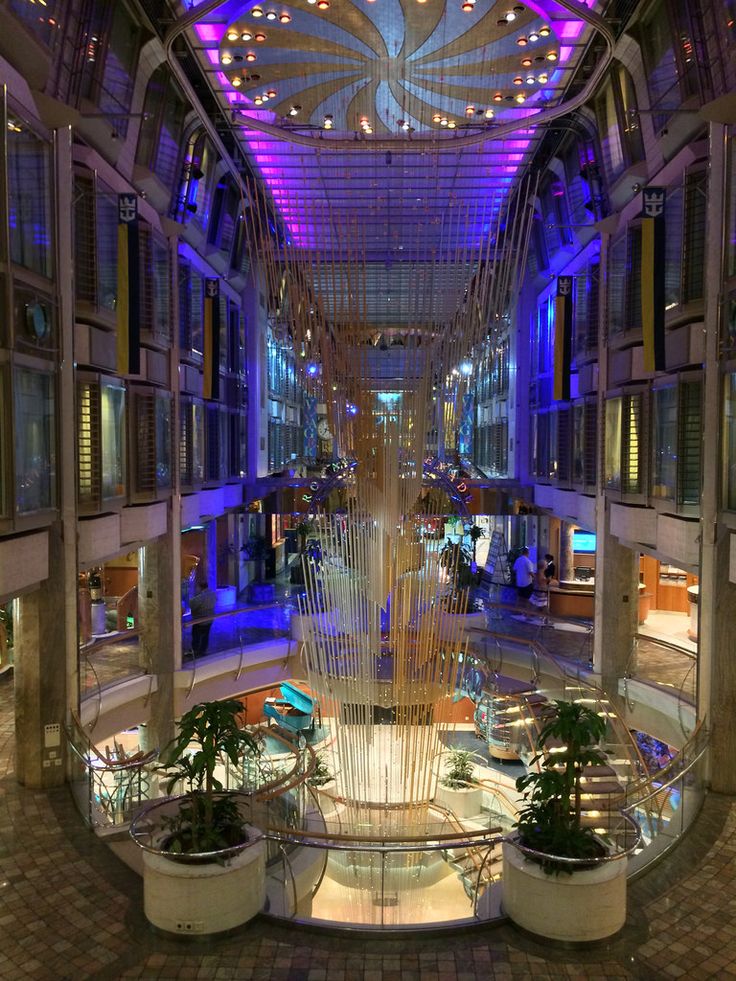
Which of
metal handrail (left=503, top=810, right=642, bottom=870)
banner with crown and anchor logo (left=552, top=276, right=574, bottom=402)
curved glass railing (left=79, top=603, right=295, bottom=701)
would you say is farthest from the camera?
banner with crown and anchor logo (left=552, top=276, right=574, bottom=402)

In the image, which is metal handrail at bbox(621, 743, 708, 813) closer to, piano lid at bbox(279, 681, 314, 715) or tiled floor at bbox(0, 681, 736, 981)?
tiled floor at bbox(0, 681, 736, 981)

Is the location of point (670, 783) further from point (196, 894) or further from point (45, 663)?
point (45, 663)

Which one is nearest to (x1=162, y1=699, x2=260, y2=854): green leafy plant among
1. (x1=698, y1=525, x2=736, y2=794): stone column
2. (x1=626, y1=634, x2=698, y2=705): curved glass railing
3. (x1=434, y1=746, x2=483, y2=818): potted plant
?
(x1=698, y1=525, x2=736, y2=794): stone column

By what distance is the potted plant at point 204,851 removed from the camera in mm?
4629

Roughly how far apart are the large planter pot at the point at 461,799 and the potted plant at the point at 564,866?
5.54 m

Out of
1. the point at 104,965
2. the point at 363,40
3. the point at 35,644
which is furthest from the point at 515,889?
the point at 363,40

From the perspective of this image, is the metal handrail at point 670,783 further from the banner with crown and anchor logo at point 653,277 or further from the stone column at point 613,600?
the banner with crown and anchor logo at point 653,277

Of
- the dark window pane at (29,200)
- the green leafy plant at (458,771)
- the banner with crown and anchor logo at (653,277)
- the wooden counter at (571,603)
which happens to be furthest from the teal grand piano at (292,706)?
the dark window pane at (29,200)

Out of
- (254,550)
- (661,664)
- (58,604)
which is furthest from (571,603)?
(58,604)

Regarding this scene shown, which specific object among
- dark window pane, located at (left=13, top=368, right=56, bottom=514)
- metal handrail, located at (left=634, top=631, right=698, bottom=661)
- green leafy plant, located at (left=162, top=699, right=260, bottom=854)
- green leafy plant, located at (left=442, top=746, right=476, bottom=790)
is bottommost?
green leafy plant, located at (left=442, top=746, right=476, bottom=790)

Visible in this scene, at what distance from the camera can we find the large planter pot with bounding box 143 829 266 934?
4617 millimetres

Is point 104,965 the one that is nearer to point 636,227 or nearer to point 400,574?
point 400,574

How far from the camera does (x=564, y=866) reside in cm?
467

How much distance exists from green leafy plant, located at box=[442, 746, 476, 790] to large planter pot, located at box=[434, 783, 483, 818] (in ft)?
0.24
